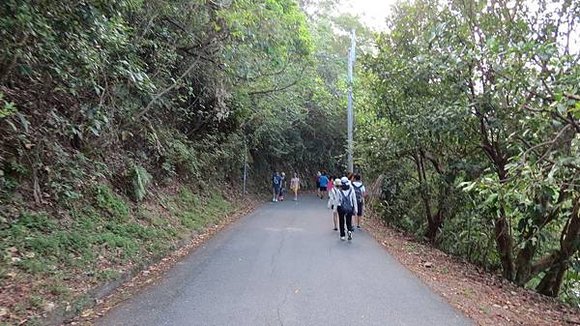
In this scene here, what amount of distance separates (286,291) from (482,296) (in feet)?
10.9

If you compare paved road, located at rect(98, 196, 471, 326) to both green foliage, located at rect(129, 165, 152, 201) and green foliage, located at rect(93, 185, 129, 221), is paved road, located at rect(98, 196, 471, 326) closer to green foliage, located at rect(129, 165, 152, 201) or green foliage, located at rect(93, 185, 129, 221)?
Result: green foliage, located at rect(93, 185, 129, 221)

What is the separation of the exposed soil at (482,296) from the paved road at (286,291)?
31 cm

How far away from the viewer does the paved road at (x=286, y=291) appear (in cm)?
566

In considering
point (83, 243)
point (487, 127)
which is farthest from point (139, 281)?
point (487, 127)

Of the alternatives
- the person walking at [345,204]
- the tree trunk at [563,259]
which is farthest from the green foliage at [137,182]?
the tree trunk at [563,259]

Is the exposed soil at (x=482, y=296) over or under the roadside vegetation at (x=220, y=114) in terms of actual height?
under

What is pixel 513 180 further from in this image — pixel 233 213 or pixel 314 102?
pixel 314 102

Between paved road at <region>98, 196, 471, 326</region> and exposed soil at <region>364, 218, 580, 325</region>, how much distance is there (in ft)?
1.01

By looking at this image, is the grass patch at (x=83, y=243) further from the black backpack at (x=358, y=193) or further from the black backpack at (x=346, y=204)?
the black backpack at (x=358, y=193)

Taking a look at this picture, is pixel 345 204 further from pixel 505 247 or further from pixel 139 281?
pixel 139 281

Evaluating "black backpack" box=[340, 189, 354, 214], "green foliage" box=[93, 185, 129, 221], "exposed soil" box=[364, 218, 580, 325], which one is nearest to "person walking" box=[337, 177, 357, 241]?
"black backpack" box=[340, 189, 354, 214]

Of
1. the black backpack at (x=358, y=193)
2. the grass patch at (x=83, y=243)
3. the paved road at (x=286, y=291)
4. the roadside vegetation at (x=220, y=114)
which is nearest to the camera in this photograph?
the paved road at (x=286, y=291)

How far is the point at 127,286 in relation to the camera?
7.07 m

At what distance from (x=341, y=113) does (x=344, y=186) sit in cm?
2016
